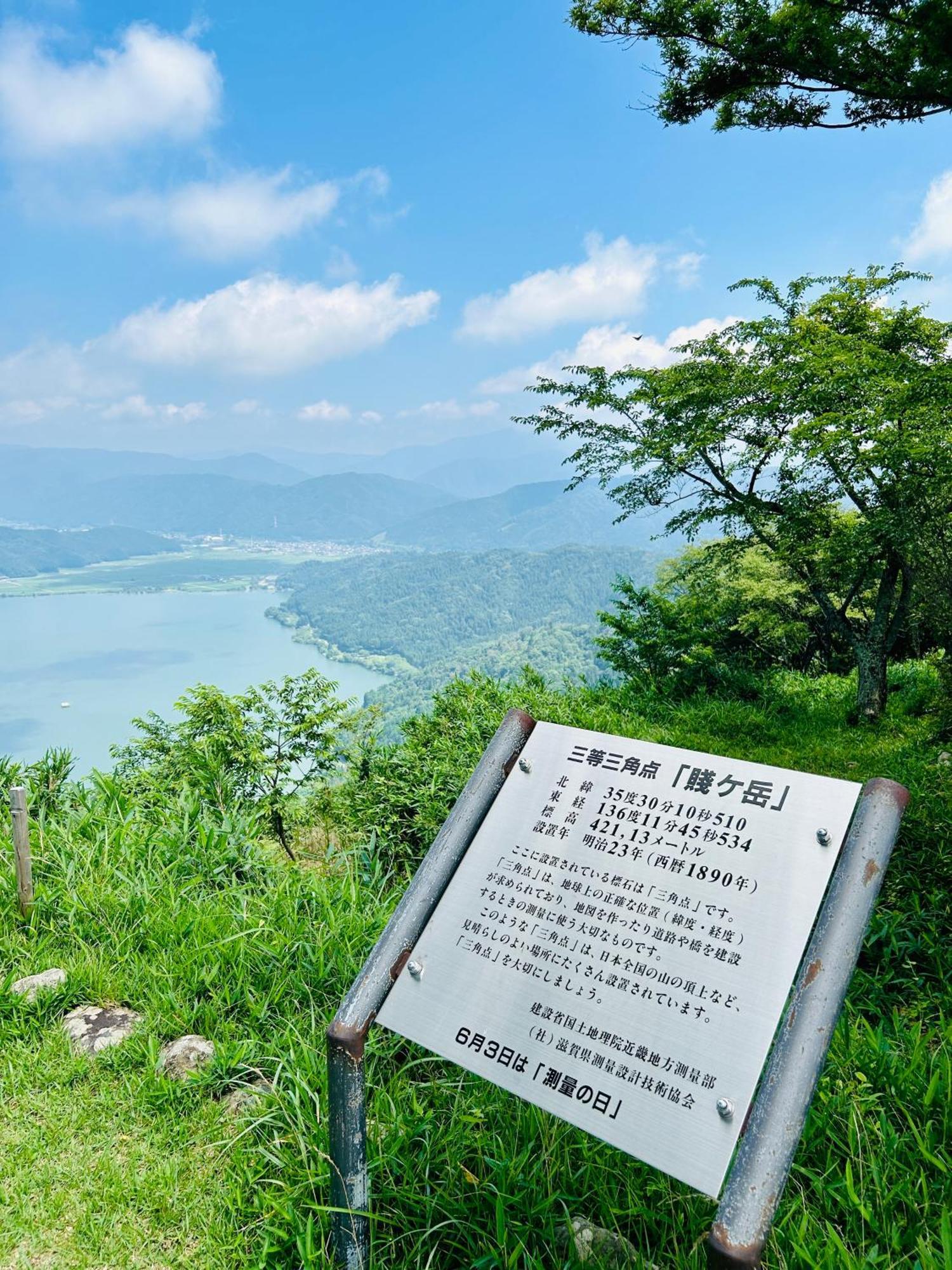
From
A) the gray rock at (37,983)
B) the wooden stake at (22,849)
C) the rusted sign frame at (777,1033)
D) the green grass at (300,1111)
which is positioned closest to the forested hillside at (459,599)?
the green grass at (300,1111)

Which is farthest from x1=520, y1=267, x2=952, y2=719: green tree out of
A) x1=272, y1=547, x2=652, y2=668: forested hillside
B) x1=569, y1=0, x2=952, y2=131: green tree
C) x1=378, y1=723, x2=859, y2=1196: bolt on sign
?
x1=272, y1=547, x2=652, y2=668: forested hillside

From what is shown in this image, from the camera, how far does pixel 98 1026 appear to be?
264cm

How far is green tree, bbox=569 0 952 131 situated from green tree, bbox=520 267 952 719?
2.45m

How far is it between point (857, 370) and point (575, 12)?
3887mm

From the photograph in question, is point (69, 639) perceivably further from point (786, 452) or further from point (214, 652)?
point (786, 452)

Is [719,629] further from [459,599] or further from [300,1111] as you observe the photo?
[459,599]

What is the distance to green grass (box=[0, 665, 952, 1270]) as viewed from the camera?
1.76 m

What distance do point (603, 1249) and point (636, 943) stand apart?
78 centimetres

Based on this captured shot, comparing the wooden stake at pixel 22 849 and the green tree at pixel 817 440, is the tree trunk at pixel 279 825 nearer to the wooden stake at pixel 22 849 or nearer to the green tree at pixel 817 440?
the wooden stake at pixel 22 849

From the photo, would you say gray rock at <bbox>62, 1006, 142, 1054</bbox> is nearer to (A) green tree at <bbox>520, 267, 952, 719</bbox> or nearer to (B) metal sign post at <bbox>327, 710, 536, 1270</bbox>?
(B) metal sign post at <bbox>327, 710, 536, 1270</bbox>

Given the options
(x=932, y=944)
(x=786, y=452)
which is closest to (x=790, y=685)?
(x=786, y=452)

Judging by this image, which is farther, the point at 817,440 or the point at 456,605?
the point at 456,605

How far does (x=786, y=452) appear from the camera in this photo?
7996 millimetres

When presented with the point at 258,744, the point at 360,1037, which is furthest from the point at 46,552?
the point at 360,1037
